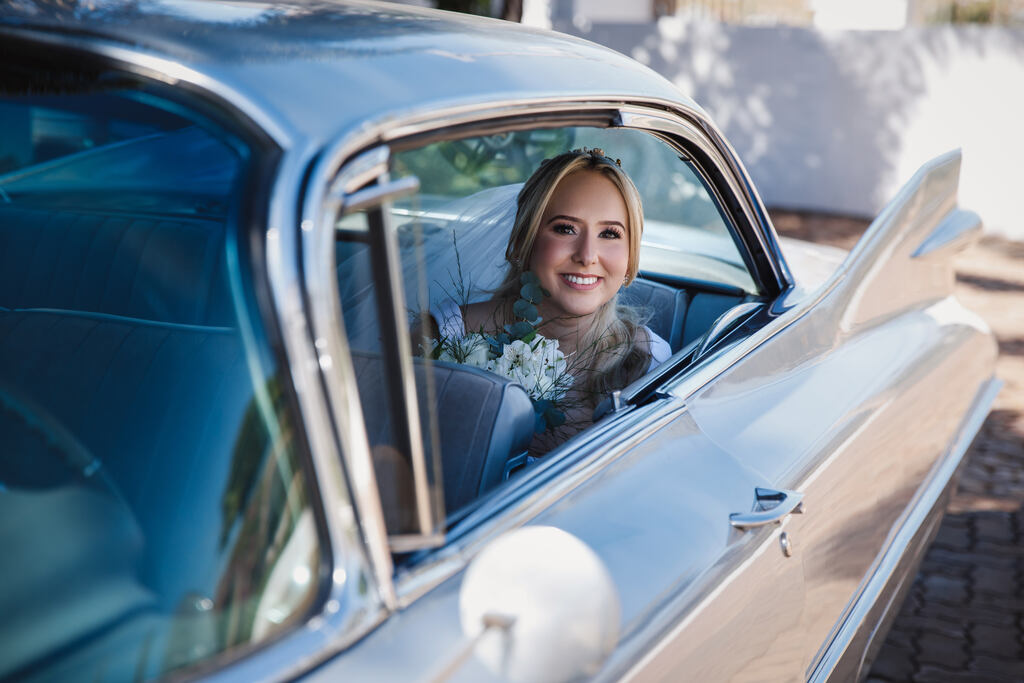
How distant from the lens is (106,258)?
1652mm

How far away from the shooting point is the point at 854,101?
36.3ft

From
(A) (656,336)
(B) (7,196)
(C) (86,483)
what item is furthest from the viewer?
(A) (656,336)

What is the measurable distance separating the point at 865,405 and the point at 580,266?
728 millimetres

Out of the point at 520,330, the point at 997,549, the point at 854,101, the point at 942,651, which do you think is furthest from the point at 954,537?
the point at 854,101

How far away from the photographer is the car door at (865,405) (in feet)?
6.56

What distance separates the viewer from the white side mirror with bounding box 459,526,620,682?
3.63 feet

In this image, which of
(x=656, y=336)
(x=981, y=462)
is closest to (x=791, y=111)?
(x=981, y=462)

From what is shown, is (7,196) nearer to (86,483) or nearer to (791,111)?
(86,483)

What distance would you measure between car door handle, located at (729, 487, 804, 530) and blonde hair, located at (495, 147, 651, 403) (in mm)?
625

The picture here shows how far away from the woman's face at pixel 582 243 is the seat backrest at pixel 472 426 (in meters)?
0.78

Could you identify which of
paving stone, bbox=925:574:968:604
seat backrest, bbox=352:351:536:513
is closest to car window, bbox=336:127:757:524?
seat backrest, bbox=352:351:536:513

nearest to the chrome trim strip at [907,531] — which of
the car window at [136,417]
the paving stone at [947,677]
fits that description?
the paving stone at [947,677]

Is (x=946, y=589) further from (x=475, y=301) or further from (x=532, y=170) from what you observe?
(x=475, y=301)

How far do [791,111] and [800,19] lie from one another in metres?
5.61
